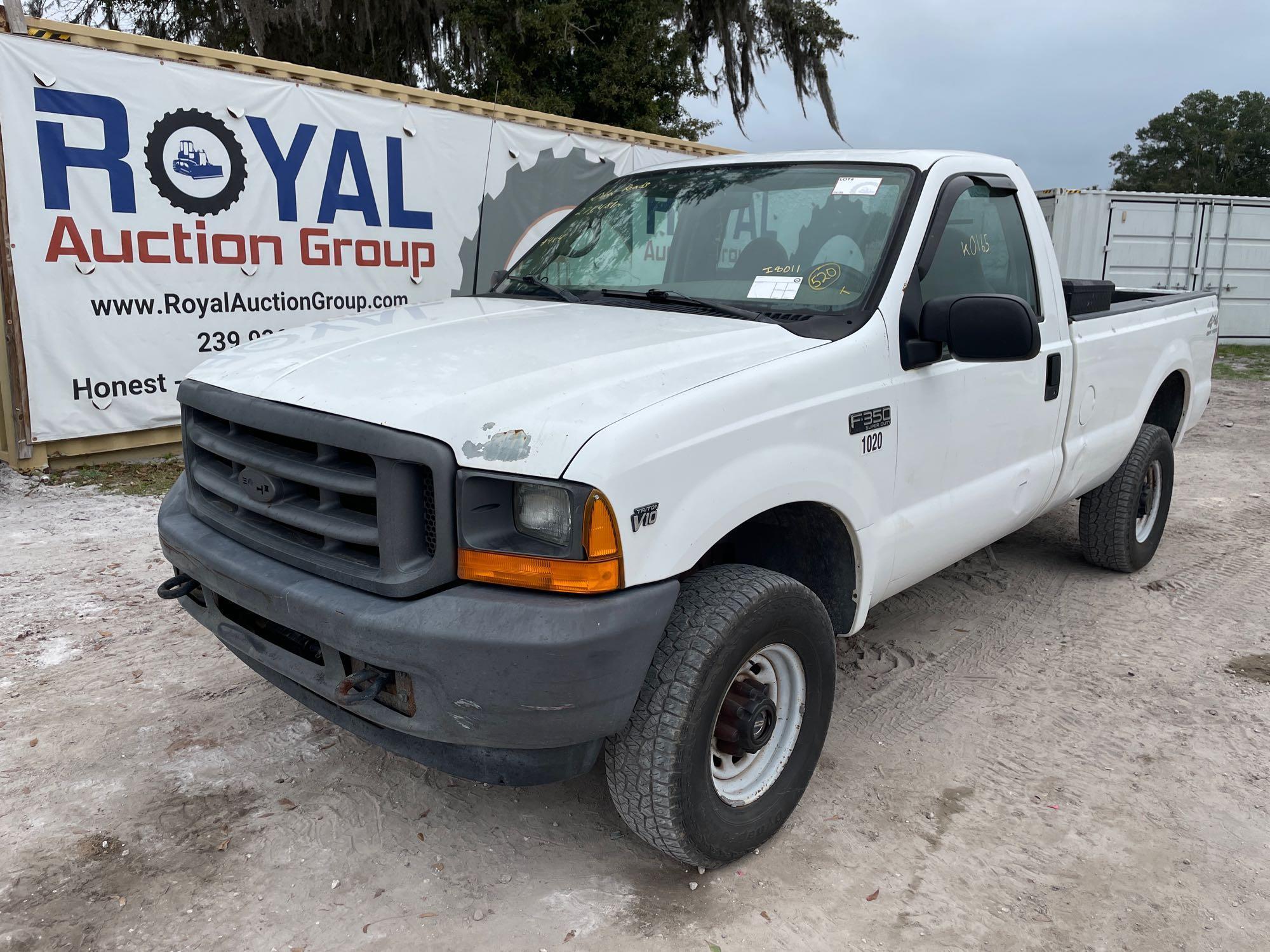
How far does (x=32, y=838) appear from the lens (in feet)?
8.81

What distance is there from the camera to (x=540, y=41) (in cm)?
1523

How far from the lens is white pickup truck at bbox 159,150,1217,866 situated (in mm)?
2117

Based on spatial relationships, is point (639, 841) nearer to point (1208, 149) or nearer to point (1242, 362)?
point (1242, 362)

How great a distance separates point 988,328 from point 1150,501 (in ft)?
9.73

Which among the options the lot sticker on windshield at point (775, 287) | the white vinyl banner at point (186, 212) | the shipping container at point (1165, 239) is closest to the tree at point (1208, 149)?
the shipping container at point (1165, 239)

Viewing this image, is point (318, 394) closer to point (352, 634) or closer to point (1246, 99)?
point (352, 634)

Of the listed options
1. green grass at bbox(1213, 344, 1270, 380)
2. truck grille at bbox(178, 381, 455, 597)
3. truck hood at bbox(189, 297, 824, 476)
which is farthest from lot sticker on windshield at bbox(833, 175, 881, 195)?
green grass at bbox(1213, 344, 1270, 380)

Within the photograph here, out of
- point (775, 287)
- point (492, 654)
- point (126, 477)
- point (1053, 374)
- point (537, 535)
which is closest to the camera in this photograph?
point (492, 654)

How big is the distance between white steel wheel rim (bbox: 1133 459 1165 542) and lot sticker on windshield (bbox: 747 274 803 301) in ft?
9.72

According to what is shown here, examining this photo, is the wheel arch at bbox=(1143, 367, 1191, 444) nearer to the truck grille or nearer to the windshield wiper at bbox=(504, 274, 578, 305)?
the windshield wiper at bbox=(504, 274, 578, 305)

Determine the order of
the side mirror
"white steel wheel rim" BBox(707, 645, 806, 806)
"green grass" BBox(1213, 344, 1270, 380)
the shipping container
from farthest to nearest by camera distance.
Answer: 1. the shipping container
2. "green grass" BBox(1213, 344, 1270, 380)
3. the side mirror
4. "white steel wheel rim" BBox(707, 645, 806, 806)

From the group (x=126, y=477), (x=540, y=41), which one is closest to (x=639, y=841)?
(x=126, y=477)

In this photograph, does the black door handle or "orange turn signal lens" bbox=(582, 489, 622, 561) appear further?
the black door handle

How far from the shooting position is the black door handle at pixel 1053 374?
3682mm
